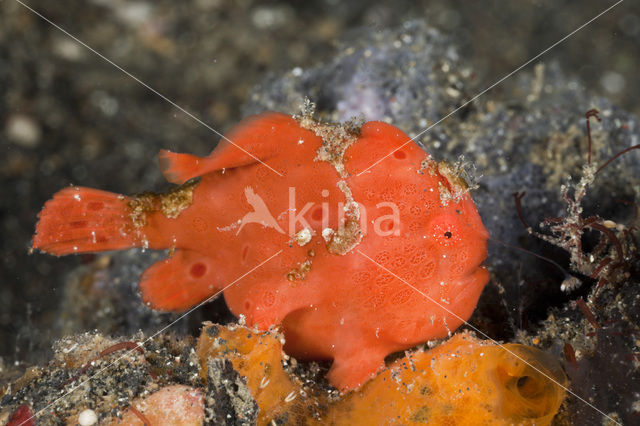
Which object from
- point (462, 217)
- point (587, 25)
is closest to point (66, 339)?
point (462, 217)

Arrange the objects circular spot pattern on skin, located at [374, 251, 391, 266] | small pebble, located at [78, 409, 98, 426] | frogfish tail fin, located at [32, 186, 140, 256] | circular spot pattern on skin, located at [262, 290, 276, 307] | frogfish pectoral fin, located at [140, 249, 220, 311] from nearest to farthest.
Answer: small pebble, located at [78, 409, 98, 426], circular spot pattern on skin, located at [374, 251, 391, 266], circular spot pattern on skin, located at [262, 290, 276, 307], frogfish tail fin, located at [32, 186, 140, 256], frogfish pectoral fin, located at [140, 249, 220, 311]

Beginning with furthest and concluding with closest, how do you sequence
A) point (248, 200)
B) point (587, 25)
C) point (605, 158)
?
point (587, 25) < point (605, 158) < point (248, 200)

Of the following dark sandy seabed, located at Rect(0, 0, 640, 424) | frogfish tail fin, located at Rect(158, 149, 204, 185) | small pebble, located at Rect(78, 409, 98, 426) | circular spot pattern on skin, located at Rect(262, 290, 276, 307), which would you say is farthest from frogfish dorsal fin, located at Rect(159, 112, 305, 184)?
small pebble, located at Rect(78, 409, 98, 426)

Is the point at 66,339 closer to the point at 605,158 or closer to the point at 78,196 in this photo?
the point at 78,196

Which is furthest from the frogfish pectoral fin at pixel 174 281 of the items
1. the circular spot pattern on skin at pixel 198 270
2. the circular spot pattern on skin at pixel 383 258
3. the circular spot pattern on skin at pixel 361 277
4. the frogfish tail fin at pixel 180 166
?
the circular spot pattern on skin at pixel 383 258

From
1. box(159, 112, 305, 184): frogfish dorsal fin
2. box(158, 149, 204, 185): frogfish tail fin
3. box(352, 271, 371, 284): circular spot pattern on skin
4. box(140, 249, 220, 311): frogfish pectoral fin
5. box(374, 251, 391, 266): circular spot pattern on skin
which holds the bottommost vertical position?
box(140, 249, 220, 311): frogfish pectoral fin

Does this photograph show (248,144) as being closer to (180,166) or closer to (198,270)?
(180,166)

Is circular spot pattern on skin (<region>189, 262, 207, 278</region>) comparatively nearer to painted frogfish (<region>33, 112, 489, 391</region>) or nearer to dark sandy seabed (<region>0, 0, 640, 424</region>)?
painted frogfish (<region>33, 112, 489, 391</region>)
